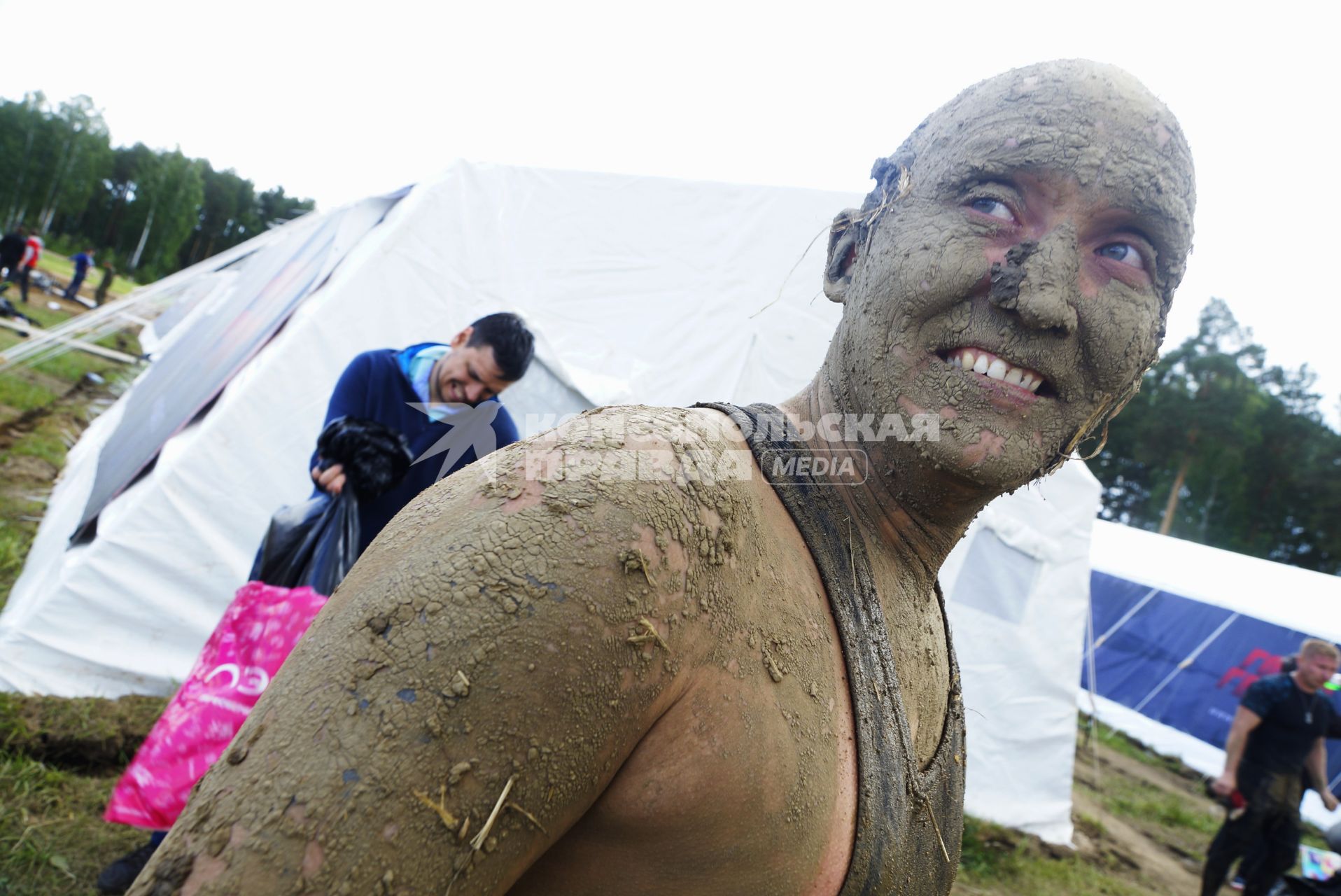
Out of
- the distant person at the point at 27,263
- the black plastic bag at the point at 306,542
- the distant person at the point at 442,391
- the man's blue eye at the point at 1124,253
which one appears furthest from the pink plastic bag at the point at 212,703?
the distant person at the point at 27,263

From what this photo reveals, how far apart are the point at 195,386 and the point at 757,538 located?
18.3 ft

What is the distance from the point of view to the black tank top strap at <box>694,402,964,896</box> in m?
0.96

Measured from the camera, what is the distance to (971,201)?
47.6 inches

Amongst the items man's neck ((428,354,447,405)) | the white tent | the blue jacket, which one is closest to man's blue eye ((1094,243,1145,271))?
the blue jacket

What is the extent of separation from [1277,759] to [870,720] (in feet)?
19.9

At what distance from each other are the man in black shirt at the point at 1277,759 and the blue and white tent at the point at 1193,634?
3245mm

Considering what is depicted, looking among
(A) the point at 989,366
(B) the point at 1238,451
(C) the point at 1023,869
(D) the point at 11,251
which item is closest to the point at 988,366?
(A) the point at 989,366

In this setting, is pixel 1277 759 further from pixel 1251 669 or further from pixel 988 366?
pixel 988 366

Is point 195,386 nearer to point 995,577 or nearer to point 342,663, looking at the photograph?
point 342,663

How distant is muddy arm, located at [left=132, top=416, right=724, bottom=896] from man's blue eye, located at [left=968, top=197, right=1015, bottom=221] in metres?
0.78

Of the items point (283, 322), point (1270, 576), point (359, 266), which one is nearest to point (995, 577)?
point (359, 266)

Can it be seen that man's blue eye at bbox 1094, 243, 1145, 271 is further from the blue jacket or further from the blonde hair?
the blonde hair

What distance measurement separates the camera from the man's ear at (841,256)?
1.42 meters

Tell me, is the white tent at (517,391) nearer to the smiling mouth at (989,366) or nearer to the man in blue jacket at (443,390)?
the man in blue jacket at (443,390)
